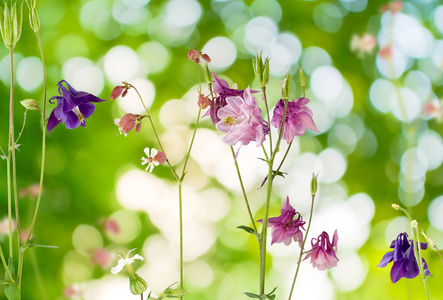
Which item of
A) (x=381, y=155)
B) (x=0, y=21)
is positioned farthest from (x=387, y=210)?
(x=0, y=21)

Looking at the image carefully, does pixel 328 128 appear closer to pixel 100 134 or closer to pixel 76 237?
pixel 100 134

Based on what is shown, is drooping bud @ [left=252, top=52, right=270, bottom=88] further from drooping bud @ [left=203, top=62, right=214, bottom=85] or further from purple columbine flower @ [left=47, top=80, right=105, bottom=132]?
purple columbine flower @ [left=47, top=80, right=105, bottom=132]

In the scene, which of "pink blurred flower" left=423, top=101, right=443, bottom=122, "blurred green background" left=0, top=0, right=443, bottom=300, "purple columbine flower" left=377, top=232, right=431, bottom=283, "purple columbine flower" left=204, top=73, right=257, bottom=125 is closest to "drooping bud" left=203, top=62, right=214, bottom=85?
"purple columbine flower" left=204, top=73, right=257, bottom=125

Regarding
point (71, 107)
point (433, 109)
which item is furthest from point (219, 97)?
point (433, 109)

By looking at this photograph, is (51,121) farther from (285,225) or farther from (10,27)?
(285,225)

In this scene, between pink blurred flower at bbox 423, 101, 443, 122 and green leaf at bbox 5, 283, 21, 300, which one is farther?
pink blurred flower at bbox 423, 101, 443, 122

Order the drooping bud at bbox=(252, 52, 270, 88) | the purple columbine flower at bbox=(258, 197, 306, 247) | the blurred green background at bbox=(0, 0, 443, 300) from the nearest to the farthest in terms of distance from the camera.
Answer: the drooping bud at bbox=(252, 52, 270, 88), the purple columbine flower at bbox=(258, 197, 306, 247), the blurred green background at bbox=(0, 0, 443, 300)
